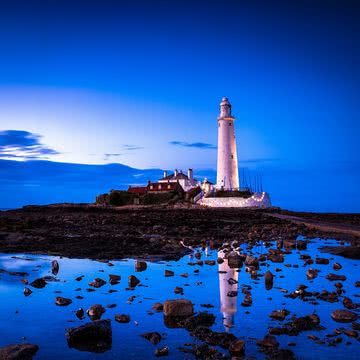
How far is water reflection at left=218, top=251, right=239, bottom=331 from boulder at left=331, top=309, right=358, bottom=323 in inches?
81.9

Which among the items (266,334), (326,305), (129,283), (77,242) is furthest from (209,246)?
(266,334)

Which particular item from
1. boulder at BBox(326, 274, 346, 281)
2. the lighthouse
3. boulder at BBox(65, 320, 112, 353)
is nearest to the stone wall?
the lighthouse

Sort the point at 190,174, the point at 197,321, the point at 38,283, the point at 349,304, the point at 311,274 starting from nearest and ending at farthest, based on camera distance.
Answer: the point at 197,321 < the point at 349,304 < the point at 38,283 < the point at 311,274 < the point at 190,174

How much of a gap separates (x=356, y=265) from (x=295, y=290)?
5.72 m

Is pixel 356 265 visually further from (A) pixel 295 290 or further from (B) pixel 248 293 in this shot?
(B) pixel 248 293

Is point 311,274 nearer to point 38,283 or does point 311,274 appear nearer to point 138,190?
point 38,283

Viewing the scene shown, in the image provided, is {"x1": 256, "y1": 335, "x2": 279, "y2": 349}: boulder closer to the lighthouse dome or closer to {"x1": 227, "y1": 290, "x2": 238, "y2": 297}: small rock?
{"x1": 227, "y1": 290, "x2": 238, "y2": 297}: small rock

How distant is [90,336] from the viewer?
23.3 feet

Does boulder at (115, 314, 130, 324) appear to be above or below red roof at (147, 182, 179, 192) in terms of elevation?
below

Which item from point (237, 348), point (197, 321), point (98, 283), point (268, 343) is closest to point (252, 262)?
point (98, 283)

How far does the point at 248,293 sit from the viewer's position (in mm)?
10297

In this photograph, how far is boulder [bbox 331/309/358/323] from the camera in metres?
8.19

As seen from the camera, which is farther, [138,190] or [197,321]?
[138,190]

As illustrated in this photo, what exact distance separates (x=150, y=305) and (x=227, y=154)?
198 ft
